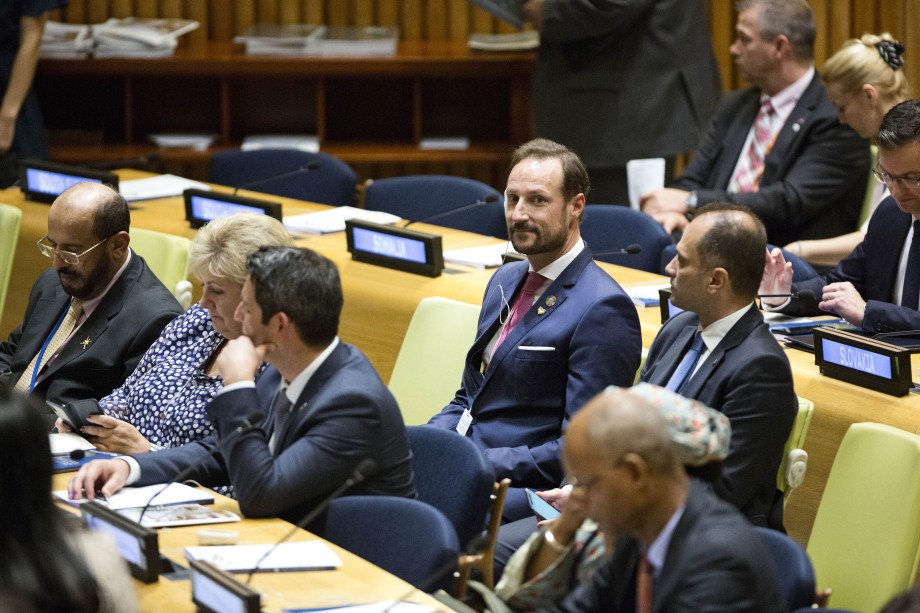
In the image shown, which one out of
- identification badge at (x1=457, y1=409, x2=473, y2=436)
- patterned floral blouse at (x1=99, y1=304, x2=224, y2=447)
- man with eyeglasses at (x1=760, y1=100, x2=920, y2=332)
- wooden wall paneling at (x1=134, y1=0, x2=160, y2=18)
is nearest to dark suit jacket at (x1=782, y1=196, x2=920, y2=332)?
man with eyeglasses at (x1=760, y1=100, x2=920, y2=332)

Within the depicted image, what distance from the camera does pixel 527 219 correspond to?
3508 mm

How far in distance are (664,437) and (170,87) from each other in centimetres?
568

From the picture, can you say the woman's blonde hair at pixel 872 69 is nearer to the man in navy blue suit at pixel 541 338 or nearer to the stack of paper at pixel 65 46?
the man in navy blue suit at pixel 541 338

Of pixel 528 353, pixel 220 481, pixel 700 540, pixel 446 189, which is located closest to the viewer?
pixel 700 540

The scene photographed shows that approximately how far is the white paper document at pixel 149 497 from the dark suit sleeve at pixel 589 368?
0.76 metres

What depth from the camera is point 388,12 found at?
23.5 feet

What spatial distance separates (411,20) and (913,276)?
390 centimetres

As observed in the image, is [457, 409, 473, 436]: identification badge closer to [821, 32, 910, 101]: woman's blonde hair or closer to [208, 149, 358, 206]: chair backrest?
[821, 32, 910, 101]: woman's blonde hair

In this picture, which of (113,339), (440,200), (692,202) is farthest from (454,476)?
(440,200)

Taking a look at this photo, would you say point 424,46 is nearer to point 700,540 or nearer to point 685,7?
point 685,7

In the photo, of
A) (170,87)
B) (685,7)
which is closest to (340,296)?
(685,7)

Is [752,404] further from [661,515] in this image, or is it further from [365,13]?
[365,13]

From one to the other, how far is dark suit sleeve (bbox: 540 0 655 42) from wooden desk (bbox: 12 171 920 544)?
0.96m

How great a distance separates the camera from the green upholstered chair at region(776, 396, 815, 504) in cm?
294
